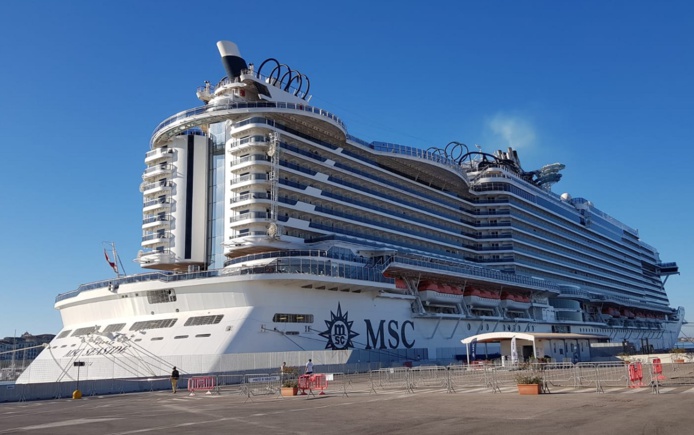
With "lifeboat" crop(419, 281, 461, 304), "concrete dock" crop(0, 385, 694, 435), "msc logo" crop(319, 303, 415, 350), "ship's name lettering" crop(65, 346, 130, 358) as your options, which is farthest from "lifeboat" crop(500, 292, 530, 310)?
"concrete dock" crop(0, 385, 694, 435)

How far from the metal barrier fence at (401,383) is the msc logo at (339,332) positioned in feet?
21.6

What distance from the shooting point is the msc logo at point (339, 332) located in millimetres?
43622

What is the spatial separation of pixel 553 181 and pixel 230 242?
77058 millimetres

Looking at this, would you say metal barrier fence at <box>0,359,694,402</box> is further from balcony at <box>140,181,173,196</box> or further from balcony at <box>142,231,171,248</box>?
balcony at <box>140,181,173,196</box>

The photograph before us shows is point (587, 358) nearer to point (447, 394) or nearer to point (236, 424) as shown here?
point (447, 394)

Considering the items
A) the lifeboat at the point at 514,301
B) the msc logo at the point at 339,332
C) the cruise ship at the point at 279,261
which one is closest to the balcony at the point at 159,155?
the cruise ship at the point at 279,261

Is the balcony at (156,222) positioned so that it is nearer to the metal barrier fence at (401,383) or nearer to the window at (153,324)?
the window at (153,324)

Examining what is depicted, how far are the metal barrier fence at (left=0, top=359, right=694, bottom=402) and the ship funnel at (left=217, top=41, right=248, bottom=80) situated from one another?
30.3 m

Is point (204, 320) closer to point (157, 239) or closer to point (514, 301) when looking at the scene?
point (157, 239)

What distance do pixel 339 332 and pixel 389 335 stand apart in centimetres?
646

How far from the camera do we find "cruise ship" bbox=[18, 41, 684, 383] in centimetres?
4053

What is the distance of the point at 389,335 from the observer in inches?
1940

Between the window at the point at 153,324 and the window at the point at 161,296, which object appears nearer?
the window at the point at 153,324

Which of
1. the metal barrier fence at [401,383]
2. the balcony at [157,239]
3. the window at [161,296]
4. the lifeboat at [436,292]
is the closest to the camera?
the metal barrier fence at [401,383]
